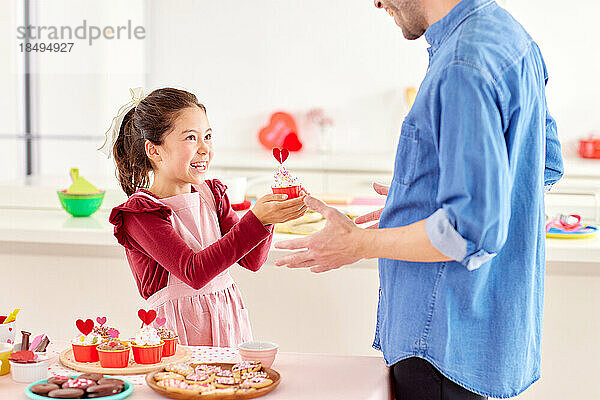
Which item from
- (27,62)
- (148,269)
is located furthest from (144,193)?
(27,62)

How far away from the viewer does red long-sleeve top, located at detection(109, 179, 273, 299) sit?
168 centimetres

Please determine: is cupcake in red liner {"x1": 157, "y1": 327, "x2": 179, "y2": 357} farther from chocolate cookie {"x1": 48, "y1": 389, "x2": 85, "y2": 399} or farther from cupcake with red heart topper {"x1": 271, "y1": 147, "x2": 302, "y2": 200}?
cupcake with red heart topper {"x1": 271, "y1": 147, "x2": 302, "y2": 200}

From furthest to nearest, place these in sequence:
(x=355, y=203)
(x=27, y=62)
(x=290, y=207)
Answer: (x=27, y=62)
(x=355, y=203)
(x=290, y=207)

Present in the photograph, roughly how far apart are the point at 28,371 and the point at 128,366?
17cm

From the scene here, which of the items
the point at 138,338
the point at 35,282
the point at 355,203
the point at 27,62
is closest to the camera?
the point at 138,338

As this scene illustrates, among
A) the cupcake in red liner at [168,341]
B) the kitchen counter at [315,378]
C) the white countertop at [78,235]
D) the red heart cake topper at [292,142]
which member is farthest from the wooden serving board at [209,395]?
the red heart cake topper at [292,142]

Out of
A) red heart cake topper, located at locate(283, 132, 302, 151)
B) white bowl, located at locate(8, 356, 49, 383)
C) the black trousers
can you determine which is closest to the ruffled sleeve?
white bowl, located at locate(8, 356, 49, 383)

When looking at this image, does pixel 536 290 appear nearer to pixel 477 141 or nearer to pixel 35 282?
pixel 477 141

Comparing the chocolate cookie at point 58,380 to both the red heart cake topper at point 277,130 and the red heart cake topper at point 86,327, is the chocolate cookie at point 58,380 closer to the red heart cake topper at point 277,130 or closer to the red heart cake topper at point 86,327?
the red heart cake topper at point 86,327

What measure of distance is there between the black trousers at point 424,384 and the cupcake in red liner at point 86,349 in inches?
21.7

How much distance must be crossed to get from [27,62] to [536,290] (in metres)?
3.99

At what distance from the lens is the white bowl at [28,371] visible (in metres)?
1.38

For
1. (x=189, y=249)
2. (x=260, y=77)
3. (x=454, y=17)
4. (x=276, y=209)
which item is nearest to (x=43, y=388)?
(x=189, y=249)

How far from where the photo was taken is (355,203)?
117 inches
